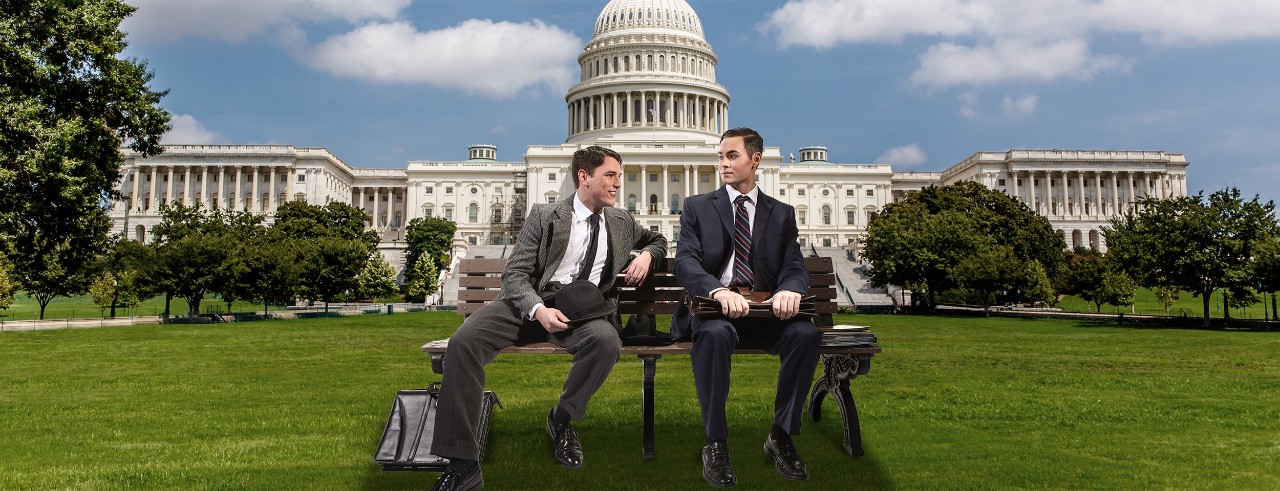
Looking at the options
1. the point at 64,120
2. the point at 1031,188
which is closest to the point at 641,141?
the point at 1031,188

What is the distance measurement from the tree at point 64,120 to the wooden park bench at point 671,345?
12.3 meters

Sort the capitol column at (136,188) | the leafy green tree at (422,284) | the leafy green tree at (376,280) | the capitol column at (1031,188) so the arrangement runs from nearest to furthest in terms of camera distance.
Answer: the leafy green tree at (376,280), the leafy green tree at (422,284), the capitol column at (136,188), the capitol column at (1031,188)

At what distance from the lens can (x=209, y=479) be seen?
5645 millimetres

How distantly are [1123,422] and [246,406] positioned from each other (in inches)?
338

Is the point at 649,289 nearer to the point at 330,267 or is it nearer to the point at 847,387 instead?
the point at 847,387

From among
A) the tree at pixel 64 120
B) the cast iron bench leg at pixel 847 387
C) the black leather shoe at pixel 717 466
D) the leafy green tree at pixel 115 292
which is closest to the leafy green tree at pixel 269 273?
the leafy green tree at pixel 115 292

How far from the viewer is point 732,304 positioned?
543 centimetres

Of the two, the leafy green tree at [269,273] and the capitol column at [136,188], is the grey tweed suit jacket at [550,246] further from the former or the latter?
the capitol column at [136,188]

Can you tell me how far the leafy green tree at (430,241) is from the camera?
2854 inches

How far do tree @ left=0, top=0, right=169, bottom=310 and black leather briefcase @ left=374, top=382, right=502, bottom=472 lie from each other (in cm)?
1296

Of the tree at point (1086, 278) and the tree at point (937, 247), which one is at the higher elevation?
the tree at point (937, 247)

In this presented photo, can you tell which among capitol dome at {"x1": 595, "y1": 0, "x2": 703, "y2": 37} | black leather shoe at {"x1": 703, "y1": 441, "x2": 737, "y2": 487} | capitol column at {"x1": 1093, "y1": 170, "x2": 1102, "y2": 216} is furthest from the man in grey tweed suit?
capitol column at {"x1": 1093, "y1": 170, "x2": 1102, "y2": 216}

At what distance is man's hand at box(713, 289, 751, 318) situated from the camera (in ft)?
17.9

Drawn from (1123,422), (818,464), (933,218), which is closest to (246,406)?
(818,464)
